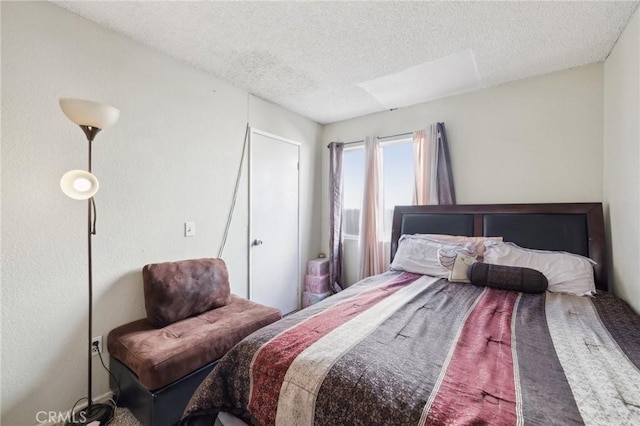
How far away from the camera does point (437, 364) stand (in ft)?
3.21

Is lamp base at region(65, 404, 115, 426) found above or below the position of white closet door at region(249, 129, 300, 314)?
below

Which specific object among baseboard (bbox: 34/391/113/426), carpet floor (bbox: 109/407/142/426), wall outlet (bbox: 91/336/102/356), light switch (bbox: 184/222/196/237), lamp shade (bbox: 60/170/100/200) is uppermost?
lamp shade (bbox: 60/170/100/200)

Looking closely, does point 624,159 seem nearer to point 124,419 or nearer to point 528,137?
point 528,137

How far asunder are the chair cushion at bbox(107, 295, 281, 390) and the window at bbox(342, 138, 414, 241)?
1.83 metres

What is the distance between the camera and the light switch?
225cm

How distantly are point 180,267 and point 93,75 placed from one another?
1.44 metres

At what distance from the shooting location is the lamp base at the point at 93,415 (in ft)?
4.98

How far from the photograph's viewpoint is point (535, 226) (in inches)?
87.4

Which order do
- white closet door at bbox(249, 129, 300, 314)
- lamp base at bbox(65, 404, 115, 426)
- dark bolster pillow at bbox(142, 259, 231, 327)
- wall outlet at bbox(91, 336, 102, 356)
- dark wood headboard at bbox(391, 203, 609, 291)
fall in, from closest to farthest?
1. lamp base at bbox(65, 404, 115, 426)
2. wall outlet at bbox(91, 336, 102, 356)
3. dark bolster pillow at bbox(142, 259, 231, 327)
4. dark wood headboard at bbox(391, 203, 609, 291)
5. white closet door at bbox(249, 129, 300, 314)

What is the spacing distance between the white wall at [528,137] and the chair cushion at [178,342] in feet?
7.96

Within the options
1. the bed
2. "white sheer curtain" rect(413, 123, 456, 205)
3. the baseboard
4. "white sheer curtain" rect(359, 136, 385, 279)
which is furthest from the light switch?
"white sheer curtain" rect(413, 123, 456, 205)

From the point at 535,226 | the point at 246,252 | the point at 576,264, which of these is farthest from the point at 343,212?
the point at 576,264

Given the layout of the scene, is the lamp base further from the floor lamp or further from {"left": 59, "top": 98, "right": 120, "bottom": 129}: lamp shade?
{"left": 59, "top": 98, "right": 120, "bottom": 129}: lamp shade

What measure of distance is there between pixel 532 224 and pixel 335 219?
204 cm
